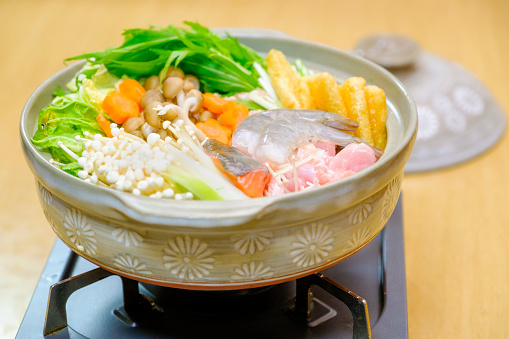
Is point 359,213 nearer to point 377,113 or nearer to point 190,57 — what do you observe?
point 377,113

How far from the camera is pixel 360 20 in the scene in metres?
2.71

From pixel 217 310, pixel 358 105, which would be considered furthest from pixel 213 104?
pixel 217 310

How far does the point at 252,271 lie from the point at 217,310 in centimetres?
26

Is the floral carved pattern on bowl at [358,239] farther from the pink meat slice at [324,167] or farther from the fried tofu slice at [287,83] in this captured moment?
the fried tofu slice at [287,83]

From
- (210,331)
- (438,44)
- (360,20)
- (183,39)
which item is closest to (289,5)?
(360,20)

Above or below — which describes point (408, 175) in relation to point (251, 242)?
below

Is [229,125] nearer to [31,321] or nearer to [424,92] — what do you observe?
[31,321]

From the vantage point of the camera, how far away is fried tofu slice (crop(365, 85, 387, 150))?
121 cm

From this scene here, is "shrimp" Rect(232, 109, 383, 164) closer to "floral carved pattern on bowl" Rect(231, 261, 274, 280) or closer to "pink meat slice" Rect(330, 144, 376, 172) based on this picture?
"pink meat slice" Rect(330, 144, 376, 172)

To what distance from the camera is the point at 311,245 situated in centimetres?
92

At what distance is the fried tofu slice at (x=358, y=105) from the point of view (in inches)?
48.3

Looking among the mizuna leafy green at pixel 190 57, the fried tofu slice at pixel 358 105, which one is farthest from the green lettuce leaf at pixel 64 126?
the fried tofu slice at pixel 358 105

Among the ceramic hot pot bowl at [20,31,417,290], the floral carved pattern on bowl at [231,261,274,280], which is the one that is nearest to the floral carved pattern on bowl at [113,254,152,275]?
the ceramic hot pot bowl at [20,31,417,290]

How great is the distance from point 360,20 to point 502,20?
68 centimetres
